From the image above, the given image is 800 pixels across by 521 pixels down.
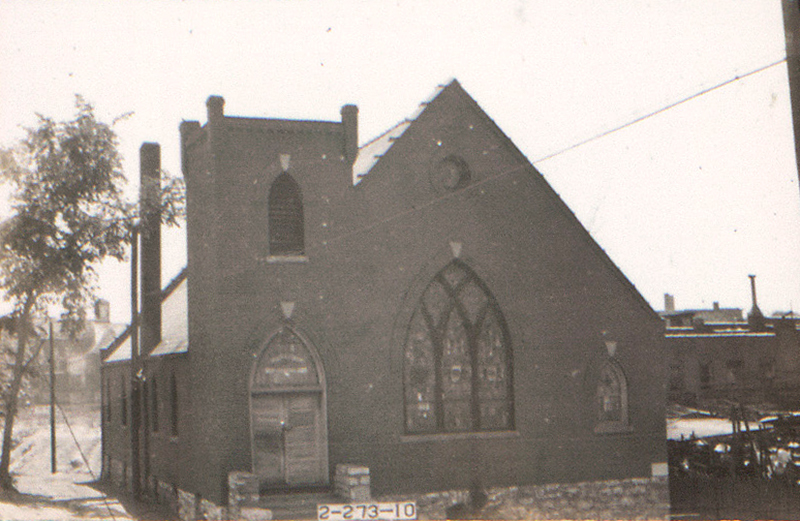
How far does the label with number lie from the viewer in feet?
54.9

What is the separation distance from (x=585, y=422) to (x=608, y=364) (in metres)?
1.76

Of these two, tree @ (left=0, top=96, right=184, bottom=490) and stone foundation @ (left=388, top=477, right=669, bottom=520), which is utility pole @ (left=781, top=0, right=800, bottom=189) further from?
tree @ (left=0, top=96, right=184, bottom=490)

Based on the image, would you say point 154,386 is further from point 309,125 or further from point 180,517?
point 309,125

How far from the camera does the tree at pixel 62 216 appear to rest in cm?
2973

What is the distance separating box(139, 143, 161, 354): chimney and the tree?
559mm

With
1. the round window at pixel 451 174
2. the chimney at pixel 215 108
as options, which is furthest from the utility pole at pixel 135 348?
the round window at pixel 451 174

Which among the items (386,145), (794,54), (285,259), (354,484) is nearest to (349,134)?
(386,145)

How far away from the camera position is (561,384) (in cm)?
2161

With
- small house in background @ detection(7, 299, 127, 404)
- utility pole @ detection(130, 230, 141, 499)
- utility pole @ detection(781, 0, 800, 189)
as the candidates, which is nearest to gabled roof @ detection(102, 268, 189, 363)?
utility pole @ detection(130, 230, 141, 499)

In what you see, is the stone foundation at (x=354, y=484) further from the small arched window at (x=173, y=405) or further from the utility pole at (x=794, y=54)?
the utility pole at (x=794, y=54)

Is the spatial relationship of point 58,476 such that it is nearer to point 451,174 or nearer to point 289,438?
point 289,438

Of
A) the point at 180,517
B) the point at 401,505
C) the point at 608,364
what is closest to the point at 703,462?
the point at 608,364

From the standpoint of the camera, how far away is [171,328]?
25.4 meters

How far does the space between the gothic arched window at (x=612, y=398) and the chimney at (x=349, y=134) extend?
8.80m
